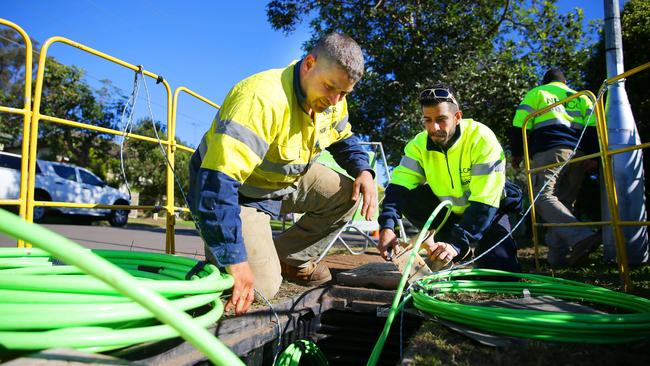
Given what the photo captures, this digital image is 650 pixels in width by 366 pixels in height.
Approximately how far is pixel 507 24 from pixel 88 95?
17.2 metres

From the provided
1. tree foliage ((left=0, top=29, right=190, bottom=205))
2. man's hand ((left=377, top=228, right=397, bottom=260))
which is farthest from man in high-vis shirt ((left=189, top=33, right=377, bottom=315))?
tree foliage ((left=0, top=29, right=190, bottom=205))

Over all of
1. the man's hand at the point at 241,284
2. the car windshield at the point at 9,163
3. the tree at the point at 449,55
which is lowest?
the man's hand at the point at 241,284

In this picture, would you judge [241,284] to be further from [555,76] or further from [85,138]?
[85,138]

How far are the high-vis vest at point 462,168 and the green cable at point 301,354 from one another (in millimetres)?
1229

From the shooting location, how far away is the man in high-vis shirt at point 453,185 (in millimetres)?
2510

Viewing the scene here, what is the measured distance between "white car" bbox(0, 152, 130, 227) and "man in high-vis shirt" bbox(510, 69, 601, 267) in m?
10.1

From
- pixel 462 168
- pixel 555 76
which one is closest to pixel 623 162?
pixel 555 76

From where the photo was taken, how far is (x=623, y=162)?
402cm

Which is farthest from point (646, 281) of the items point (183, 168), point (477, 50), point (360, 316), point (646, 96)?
point (183, 168)

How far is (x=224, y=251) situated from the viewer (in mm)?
1725

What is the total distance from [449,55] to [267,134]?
7.90m

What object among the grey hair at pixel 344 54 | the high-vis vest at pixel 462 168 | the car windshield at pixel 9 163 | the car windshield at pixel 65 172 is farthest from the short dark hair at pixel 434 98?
the car windshield at pixel 65 172

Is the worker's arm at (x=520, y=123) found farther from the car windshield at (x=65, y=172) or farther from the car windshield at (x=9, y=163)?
the car windshield at (x=65, y=172)

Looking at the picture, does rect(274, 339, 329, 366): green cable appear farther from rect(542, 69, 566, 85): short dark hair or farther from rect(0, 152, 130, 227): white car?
rect(0, 152, 130, 227): white car
